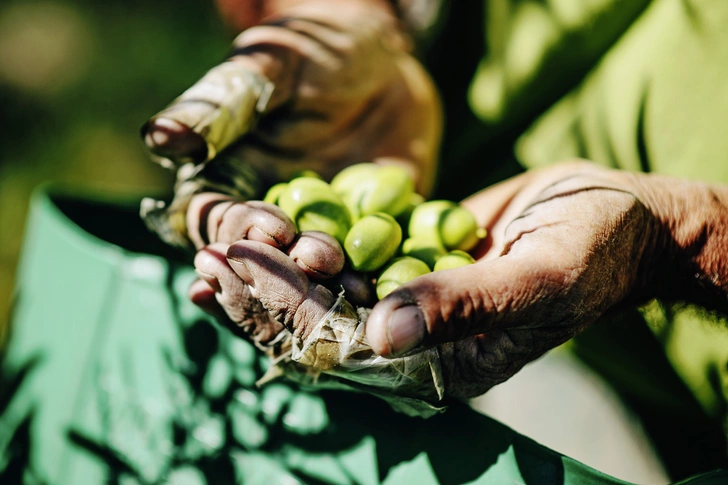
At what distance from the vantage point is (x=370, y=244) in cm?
184

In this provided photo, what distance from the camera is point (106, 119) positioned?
5.02 m

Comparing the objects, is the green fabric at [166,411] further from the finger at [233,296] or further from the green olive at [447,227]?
the green olive at [447,227]

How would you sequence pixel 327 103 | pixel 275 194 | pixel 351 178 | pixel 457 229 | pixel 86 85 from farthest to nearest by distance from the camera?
pixel 86 85, pixel 327 103, pixel 351 178, pixel 275 194, pixel 457 229

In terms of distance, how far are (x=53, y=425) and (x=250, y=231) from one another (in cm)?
146

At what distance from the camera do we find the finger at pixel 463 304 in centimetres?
133

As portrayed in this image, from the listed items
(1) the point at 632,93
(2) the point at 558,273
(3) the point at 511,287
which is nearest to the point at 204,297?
(3) the point at 511,287

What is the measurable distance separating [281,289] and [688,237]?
1.52 meters

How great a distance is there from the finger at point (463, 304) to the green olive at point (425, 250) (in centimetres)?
48

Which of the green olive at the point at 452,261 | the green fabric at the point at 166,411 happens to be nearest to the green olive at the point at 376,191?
the green olive at the point at 452,261

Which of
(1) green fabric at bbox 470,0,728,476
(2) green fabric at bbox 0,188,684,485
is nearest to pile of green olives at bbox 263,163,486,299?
(2) green fabric at bbox 0,188,684,485

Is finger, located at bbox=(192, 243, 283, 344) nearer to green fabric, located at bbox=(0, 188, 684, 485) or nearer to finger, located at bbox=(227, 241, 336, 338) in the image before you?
finger, located at bbox=(227, 241, 336, 338)

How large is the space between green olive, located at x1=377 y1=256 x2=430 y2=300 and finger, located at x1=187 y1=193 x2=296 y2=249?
0.34 meters

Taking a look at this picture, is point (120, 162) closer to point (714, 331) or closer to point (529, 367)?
point (529, 367)

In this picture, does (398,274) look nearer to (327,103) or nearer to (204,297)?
(204,297)
